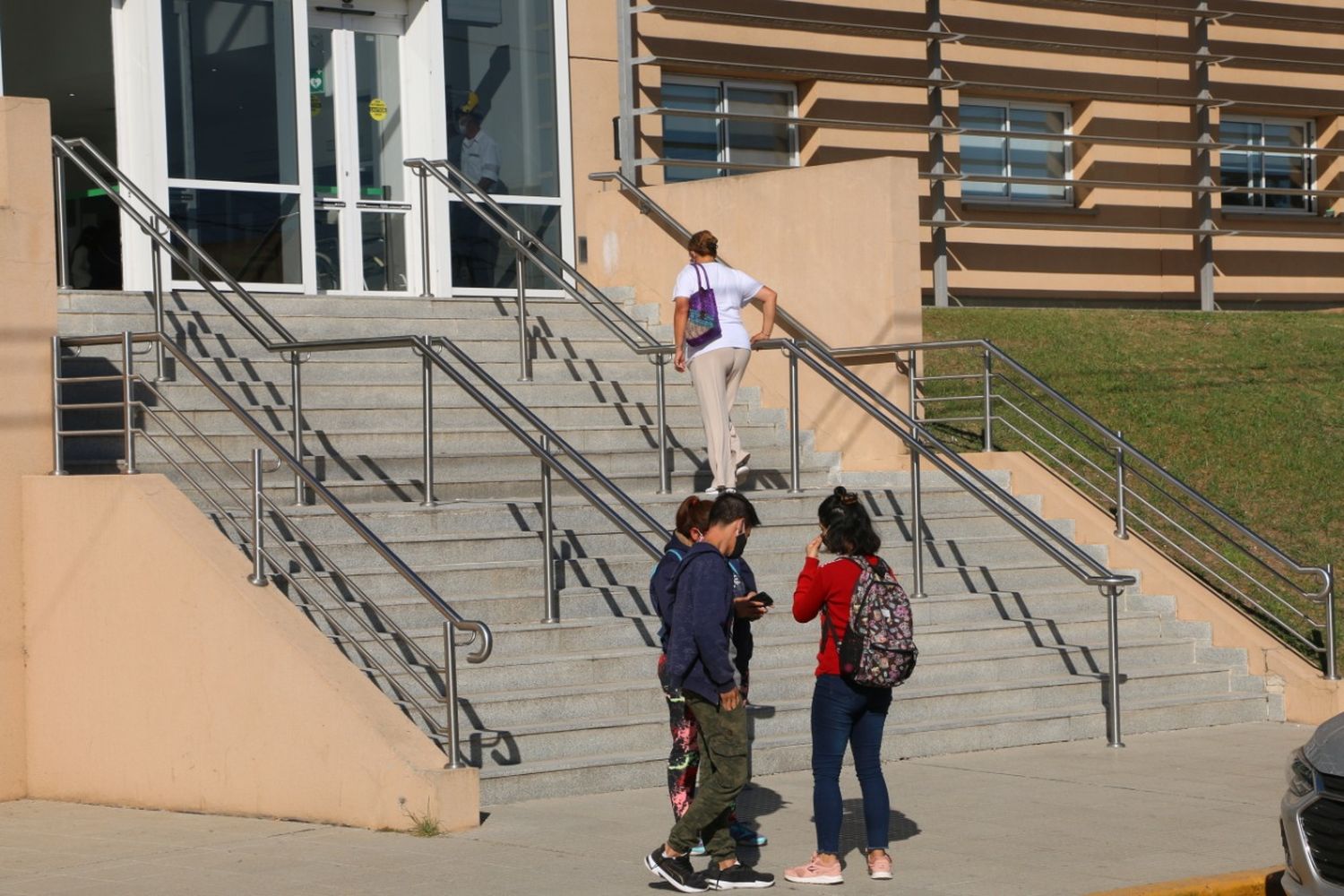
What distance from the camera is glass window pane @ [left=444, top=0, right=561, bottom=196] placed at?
16750 mm

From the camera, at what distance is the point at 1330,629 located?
1187cm

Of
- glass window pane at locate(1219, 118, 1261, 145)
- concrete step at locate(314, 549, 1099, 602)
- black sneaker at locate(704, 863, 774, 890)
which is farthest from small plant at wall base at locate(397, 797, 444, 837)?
glass window pane at locate(1219, 118, 1261, 145)

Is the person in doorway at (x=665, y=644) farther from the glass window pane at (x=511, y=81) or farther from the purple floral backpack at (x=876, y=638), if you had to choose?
the glass window pane at (x=511, y=81)

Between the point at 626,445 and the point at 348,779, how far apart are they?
501 cm

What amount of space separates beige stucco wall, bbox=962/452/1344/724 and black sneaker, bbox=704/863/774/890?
17.6ft

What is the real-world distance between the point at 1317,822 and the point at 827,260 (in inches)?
344

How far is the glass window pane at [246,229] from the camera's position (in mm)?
15250

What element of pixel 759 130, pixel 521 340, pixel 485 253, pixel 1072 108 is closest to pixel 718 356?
pixel 521 340

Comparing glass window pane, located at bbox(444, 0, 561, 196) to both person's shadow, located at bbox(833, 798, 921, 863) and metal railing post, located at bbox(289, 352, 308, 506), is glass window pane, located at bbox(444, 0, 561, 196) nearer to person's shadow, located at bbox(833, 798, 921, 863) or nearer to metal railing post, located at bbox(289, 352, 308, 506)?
metal railing post, located at bbox(289, 352, 308, 506)

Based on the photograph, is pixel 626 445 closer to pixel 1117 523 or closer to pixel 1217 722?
pixel 1117 523

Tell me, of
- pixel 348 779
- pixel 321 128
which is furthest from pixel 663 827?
pixel 321 128

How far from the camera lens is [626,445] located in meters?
13.5

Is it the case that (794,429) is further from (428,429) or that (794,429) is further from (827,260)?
(428,429)

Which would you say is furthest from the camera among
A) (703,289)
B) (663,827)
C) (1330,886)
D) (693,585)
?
(703,289)
